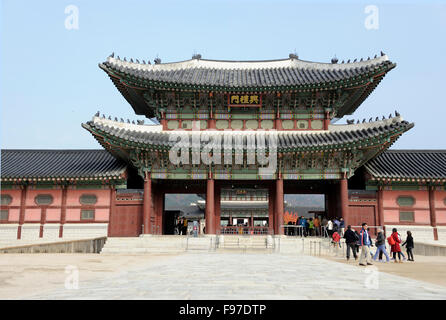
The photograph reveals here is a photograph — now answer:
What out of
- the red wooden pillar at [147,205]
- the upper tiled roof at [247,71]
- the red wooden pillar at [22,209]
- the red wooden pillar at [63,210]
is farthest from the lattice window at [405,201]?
the red wooden pillar at [22,209]

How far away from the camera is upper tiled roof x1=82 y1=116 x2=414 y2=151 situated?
22.8m

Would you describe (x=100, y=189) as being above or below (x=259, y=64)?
below

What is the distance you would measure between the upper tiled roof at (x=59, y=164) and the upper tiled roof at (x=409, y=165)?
16.4 m

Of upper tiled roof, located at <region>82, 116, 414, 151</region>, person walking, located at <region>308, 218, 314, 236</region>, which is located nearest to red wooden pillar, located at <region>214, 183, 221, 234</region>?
upper tiled roof, located at <region>82, 116, 414, 151</region>

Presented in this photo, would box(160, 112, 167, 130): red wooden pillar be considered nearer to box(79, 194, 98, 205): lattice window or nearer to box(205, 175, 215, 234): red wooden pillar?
box(205, 175, 215, 234): red wooden pillar

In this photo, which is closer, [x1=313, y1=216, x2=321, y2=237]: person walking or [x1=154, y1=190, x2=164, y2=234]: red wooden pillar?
[x1=313, y1=216, x2=321, y2=237]: person walking

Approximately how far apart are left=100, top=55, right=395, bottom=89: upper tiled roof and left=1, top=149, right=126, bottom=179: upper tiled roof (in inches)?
249

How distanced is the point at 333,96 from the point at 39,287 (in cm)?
2188

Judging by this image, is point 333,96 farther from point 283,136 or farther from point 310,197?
point 310,197

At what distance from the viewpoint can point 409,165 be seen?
85.2 feet

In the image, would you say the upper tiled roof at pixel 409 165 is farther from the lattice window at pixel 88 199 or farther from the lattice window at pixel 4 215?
the lattice window at pixel 4 215

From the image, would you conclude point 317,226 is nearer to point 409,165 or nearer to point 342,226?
point 342,226
